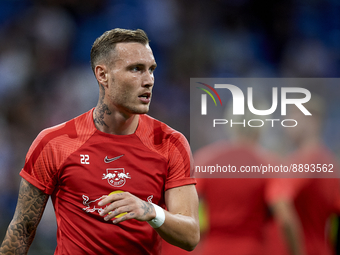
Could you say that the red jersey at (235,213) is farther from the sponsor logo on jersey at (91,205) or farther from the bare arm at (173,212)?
the sponsor logo on jersey at (91,205)

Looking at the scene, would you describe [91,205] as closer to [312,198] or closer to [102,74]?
[102,74]

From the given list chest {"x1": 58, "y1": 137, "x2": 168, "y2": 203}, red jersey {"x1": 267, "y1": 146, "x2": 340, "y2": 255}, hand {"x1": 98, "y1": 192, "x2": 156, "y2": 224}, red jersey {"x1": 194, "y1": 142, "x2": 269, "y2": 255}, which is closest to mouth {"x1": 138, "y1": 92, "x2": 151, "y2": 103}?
chest {"x1": 58, "y1": 137, "x2": 168, "y2": 203}

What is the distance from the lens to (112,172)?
2465mm

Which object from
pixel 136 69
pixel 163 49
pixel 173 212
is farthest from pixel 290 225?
pixel 163 49

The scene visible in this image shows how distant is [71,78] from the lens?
653 cm

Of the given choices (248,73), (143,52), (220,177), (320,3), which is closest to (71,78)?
(248,73)

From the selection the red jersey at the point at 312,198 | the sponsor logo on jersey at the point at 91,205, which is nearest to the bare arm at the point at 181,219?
the sponsor logo on jersey at the point at 91,205

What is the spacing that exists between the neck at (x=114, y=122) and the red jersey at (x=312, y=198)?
1.67 metres

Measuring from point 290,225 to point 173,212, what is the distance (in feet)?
5.49

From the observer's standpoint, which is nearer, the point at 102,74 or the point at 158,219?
the point at 158,219

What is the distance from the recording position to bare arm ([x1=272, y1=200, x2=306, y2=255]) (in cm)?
354

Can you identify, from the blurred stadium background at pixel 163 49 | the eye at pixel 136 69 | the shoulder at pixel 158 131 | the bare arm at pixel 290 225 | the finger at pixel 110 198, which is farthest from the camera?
the blurred stadium background at pixel 163 49

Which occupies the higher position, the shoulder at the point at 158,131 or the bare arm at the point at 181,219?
the shoulder at the point at 158,131

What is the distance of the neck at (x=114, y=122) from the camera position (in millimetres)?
2574
